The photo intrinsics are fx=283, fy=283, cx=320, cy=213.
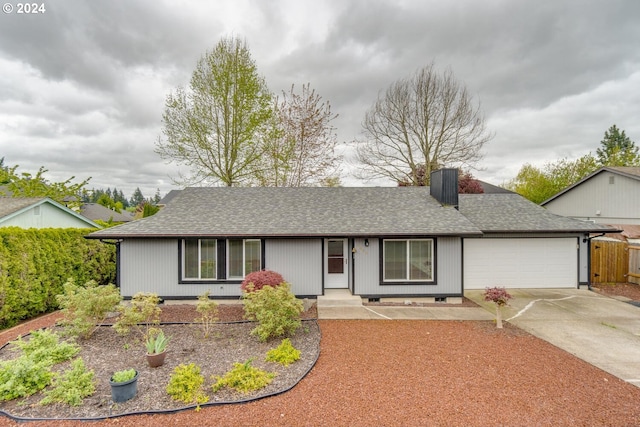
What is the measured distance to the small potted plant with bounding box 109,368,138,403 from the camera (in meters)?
3.94

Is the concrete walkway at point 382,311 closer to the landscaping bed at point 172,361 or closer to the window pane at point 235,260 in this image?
the landscaping bed at point 172,361

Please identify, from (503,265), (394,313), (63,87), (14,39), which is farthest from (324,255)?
(63,87)

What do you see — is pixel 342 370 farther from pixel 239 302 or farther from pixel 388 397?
pixel 239 302

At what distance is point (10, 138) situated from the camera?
62.1 feet

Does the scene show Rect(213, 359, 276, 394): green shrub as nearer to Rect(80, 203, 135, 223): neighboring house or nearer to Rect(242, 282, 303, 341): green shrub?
Rect(242, 282, 303, 341): green shrub

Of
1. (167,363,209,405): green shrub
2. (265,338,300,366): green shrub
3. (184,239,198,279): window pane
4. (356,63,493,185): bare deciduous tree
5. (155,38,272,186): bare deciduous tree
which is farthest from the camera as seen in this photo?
(356,63,493,185): bare deciduous tree

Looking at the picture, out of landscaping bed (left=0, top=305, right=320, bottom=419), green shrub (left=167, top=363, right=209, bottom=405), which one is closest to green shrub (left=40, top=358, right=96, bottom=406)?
landscaping bed (left=0, top=305, right=320, bottom=419)

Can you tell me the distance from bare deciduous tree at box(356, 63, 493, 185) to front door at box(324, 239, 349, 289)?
10.7 m

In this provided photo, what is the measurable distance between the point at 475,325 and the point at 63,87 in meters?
18.4

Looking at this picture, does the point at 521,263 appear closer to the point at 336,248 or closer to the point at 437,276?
the point at 437,276

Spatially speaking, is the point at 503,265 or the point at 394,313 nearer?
the point at 394,313

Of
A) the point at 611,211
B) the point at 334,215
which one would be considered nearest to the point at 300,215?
the point at 334,215

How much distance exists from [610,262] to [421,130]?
11.0m

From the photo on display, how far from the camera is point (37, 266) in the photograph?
8.10m
